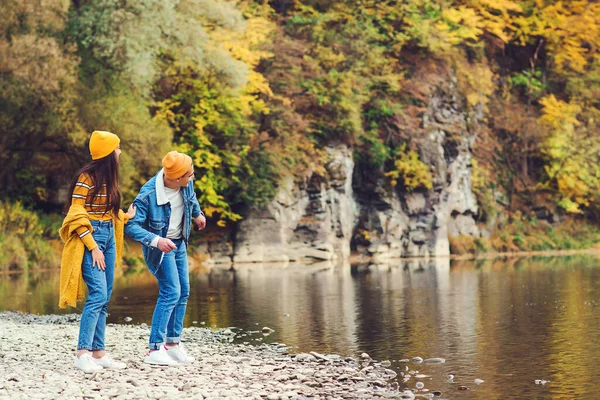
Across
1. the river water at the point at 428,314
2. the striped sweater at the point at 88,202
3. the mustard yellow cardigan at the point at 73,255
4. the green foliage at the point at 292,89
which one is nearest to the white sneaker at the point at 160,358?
the mustard yellow cardigan at the point at 73,255

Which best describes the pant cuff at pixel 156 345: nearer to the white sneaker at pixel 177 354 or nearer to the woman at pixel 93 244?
the white sneaker at pixel 177 354

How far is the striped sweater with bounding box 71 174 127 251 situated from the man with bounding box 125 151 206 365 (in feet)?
1.31

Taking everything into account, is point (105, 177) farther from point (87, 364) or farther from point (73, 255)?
point (87, 364)

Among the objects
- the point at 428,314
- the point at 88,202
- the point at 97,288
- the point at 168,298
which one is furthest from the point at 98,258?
the point at 428,314

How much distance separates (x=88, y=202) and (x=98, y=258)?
55 cm

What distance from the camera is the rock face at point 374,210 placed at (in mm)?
39156

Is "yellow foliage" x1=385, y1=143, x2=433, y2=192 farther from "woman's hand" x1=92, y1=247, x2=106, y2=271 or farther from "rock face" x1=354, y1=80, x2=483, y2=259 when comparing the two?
"woman's hand" x1=92, y1=247, x2=106, y2=271

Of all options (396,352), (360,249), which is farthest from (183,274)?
(360,249)

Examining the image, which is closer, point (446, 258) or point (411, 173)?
point (446, 258)

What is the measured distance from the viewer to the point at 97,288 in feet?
31.3

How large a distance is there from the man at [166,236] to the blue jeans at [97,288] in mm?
304

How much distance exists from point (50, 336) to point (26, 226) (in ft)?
69.1

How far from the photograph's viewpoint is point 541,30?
5072 centimetres

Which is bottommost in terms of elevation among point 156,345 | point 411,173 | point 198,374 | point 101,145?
point 198,374
